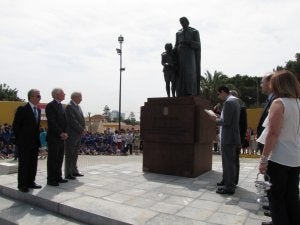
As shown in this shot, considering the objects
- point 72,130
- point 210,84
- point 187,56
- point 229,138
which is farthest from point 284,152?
point 210,84

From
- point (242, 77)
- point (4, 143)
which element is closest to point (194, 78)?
point (4, 143)

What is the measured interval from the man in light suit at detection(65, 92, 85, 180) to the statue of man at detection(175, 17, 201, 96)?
250 centimetres

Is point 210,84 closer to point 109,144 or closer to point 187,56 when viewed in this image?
point 109,144

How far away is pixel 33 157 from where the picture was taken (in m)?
5.75

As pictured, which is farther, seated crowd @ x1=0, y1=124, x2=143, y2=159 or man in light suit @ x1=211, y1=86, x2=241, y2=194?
seated crowd @ x1=0, y1=124, x2=143, y2=159

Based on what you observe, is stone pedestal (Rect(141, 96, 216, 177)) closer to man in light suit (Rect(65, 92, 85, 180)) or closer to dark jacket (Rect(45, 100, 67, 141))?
man in light suit (Rect(65, 92, 85, 180))

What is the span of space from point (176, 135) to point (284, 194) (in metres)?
4.04

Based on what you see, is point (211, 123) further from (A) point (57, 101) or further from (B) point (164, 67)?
(A) point (57, 101)

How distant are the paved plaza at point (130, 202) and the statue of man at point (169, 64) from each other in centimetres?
259

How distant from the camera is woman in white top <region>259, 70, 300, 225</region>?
123 inches

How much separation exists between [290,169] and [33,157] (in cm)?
411

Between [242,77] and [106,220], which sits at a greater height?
[242,77]

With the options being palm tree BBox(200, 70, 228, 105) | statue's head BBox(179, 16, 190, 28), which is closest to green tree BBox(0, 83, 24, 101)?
palm tree BBox(200, 70, 228, 105)

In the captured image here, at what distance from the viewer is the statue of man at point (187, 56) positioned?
26.1 ft
